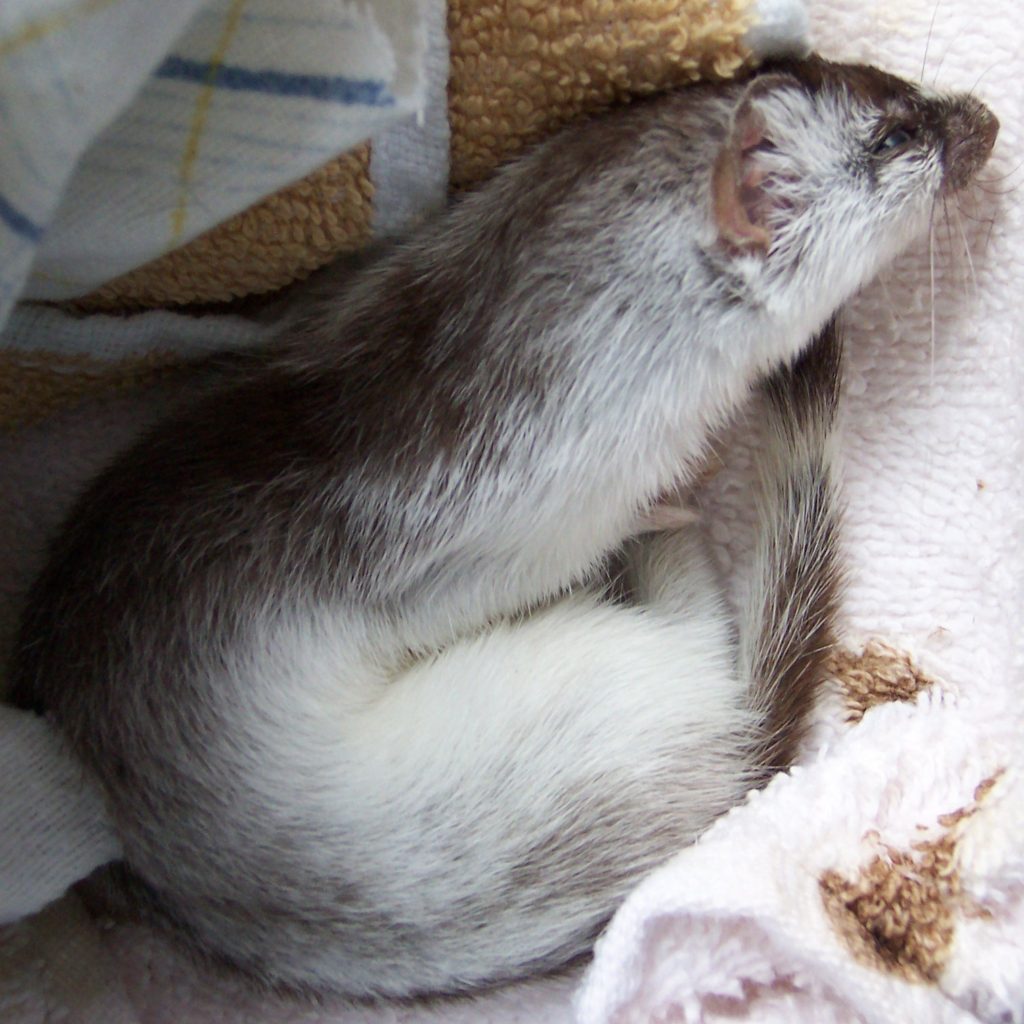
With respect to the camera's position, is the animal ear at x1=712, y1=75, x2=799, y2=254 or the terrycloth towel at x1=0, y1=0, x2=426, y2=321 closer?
the terrycloth towel at x1=0, y1=0, x2=426, y2=321

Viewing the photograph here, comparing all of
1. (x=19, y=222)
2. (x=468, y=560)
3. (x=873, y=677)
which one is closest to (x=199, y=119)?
(x=19, y=222)

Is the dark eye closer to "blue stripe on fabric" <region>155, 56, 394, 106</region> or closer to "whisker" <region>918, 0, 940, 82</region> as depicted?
"whisker" <region>918, 0, 940, 82</region>

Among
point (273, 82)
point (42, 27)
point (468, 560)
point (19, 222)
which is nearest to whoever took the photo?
point (42, 27)

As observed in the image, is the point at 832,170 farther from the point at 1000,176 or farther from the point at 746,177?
the point at 1000,176

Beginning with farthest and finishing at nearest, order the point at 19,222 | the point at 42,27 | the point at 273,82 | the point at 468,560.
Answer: the point at 468,560 < the point at 273,82 < the point at 19,222 < the point at 42,27

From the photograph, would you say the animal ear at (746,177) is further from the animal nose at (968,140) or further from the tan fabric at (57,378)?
the tan fabric at (57,378)

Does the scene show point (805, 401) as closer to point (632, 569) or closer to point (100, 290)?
point (632, 569)

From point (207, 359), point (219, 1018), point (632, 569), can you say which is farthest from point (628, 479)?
point (219, 1018)

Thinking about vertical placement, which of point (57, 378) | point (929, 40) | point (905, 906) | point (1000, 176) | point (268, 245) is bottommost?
point (905, 906)

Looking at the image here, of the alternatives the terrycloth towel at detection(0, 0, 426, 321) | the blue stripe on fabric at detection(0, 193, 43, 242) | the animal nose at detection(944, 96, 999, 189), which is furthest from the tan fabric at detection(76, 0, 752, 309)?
the blue stripe on fabric at detection(0, 193, 43, 242)
